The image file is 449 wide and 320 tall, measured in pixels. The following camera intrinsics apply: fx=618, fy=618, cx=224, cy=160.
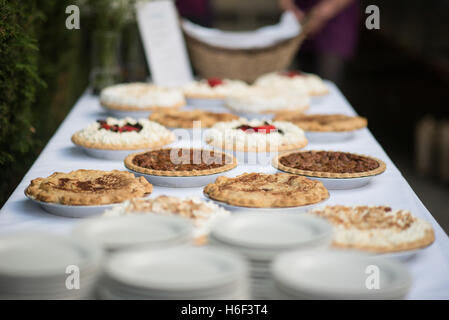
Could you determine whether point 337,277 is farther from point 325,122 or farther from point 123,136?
point 325,122

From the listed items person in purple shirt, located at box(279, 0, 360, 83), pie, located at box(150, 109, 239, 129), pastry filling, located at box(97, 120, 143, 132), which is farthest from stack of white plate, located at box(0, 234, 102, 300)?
person in purple shirt, located at box(279, 0, 360, 83)

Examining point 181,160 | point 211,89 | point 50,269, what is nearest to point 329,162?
point 181,160

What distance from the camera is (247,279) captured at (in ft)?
3.45

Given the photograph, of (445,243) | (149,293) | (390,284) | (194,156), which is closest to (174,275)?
(149,293)

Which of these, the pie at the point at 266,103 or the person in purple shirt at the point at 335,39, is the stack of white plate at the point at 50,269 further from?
the person in purple shirt at the point at 335,39

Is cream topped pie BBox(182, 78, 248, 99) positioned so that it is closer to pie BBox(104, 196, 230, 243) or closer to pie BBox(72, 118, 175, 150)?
pie BBox(72, 118, 175, 150)

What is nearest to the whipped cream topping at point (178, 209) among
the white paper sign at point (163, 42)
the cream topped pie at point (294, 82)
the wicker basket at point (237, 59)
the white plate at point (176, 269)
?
the white plate at point (176, 269)

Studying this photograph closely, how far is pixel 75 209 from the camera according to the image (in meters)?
1.54

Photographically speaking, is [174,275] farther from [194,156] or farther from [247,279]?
[194,156]

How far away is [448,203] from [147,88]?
2.66 meters

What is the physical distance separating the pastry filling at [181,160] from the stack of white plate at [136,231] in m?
0.66

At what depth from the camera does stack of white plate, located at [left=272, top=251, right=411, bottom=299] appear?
940mm

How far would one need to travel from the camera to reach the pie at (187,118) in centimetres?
256

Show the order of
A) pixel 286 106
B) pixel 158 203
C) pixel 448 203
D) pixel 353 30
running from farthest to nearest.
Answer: pixel 353 30 → pixel 448 203 → pixel 286 106 → pixel 158 203
